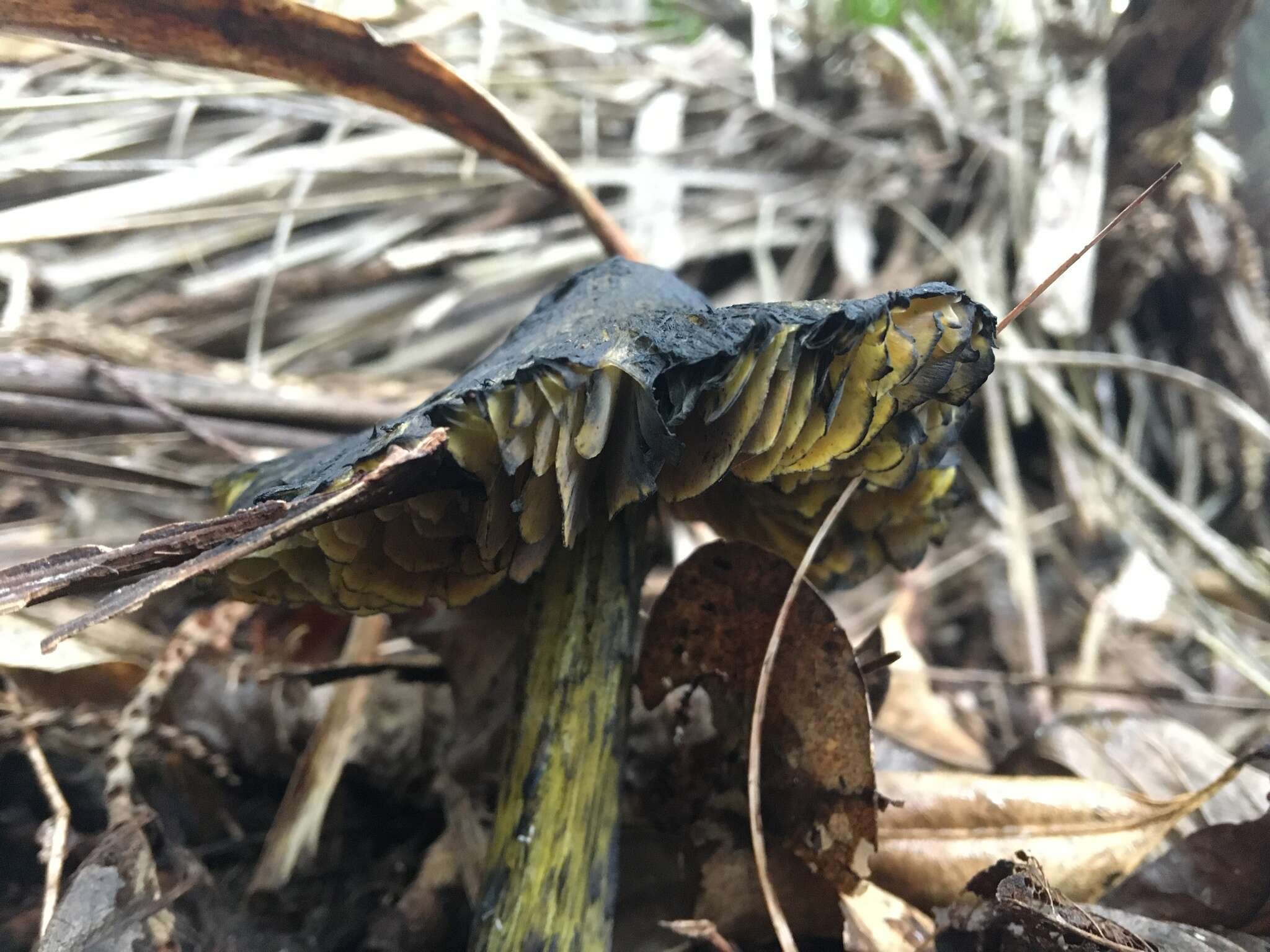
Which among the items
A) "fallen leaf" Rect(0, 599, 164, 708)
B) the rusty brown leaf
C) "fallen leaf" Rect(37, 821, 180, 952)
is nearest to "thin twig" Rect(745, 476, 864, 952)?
the rusty brown leaf

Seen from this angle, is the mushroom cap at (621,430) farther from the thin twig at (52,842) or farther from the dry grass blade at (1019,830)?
the dry grass blade at (1019,830)

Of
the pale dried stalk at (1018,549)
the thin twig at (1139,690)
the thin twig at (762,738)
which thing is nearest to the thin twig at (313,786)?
the thin twig at (762,738)

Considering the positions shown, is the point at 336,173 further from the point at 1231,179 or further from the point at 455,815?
the point at 1231,179

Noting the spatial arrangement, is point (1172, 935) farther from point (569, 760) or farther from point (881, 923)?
point (569, 760)

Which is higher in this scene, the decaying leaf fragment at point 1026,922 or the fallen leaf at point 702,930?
the decaying leaf fragment at point 1026,922

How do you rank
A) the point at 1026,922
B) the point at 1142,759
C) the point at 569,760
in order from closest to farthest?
the point at 1026,922 < the point at 569,760 < the point at 1142,759

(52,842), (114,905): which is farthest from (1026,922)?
(52,842)

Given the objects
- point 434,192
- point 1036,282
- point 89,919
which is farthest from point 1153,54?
point 89,919
